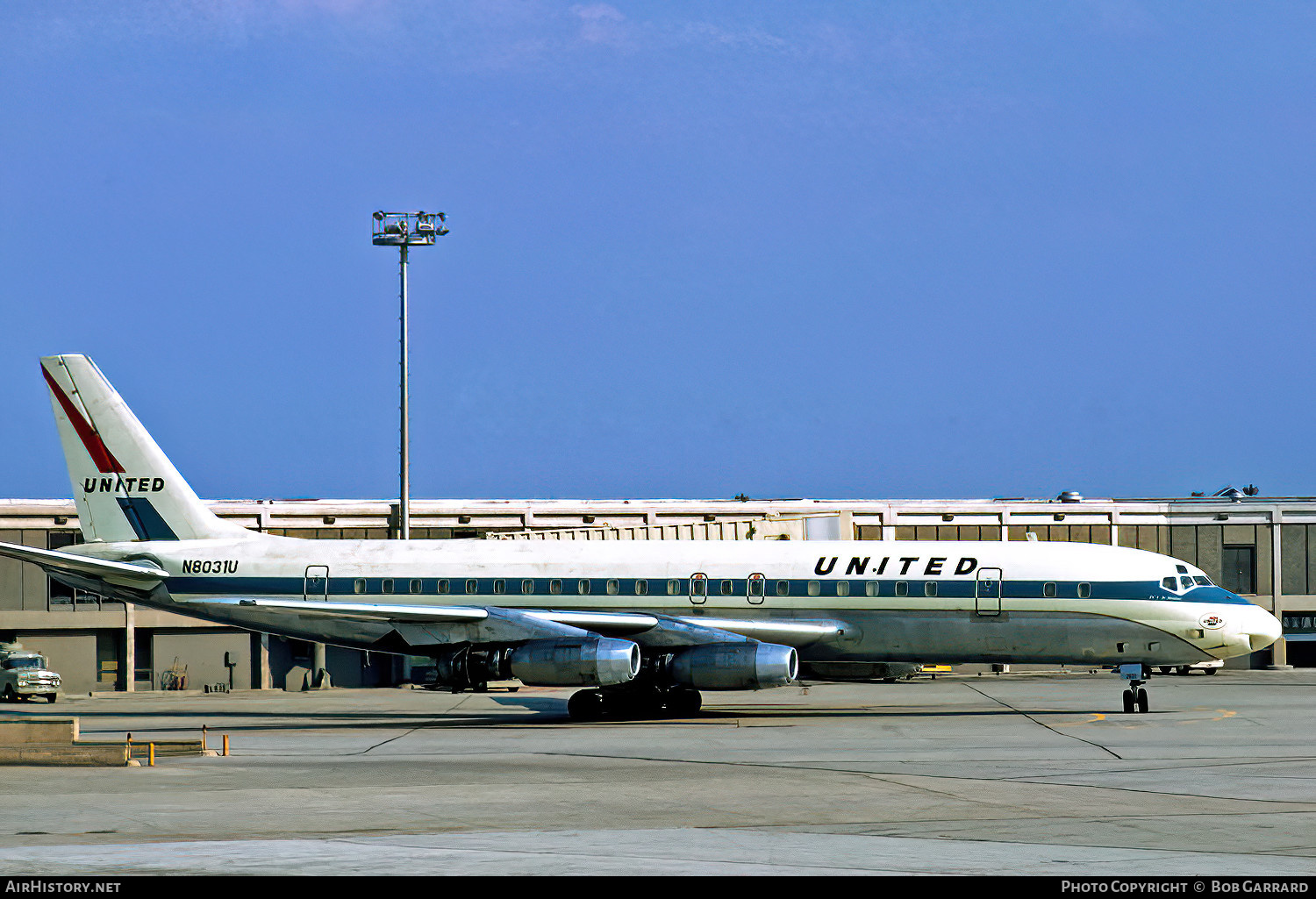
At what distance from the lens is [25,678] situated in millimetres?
47656

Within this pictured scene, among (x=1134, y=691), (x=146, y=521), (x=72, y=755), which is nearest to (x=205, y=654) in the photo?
(x=146, y=521)

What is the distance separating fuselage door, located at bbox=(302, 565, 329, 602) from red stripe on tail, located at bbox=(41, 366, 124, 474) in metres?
6.80

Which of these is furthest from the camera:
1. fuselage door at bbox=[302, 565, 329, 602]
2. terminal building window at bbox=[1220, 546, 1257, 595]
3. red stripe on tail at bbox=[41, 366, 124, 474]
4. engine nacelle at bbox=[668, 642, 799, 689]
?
terminal building window at bbox=[1220, 546, 1257, 595]

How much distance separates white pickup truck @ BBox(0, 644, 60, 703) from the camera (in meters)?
47.6

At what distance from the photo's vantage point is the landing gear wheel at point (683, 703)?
3653 centimetres

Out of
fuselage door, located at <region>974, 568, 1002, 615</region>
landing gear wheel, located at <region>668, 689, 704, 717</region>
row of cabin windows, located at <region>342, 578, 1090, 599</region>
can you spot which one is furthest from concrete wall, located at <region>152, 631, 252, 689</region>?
fuselage door, located at <region>974, 568, 1002, 615</region>

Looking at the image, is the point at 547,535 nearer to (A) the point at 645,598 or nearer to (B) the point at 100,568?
(A) the point at 645,598

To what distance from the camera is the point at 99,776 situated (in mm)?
23391

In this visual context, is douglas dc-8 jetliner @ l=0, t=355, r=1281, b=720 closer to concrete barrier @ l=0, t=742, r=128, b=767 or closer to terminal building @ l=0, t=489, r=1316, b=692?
concrete barrier @ l=0, t=742, r=128, b=767

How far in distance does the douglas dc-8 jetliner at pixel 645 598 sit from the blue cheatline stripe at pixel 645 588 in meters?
0.05

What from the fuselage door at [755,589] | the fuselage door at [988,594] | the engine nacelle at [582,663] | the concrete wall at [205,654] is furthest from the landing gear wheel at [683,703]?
the concrete wall at [205,654]

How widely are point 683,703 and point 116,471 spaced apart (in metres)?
17.3

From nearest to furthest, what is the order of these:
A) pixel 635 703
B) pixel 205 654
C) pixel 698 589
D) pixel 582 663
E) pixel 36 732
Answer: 1. pixel 36 732
2. pixel 582 663
3. pixel 698 589
4. pixel 635 703
5. pixel 205 654
